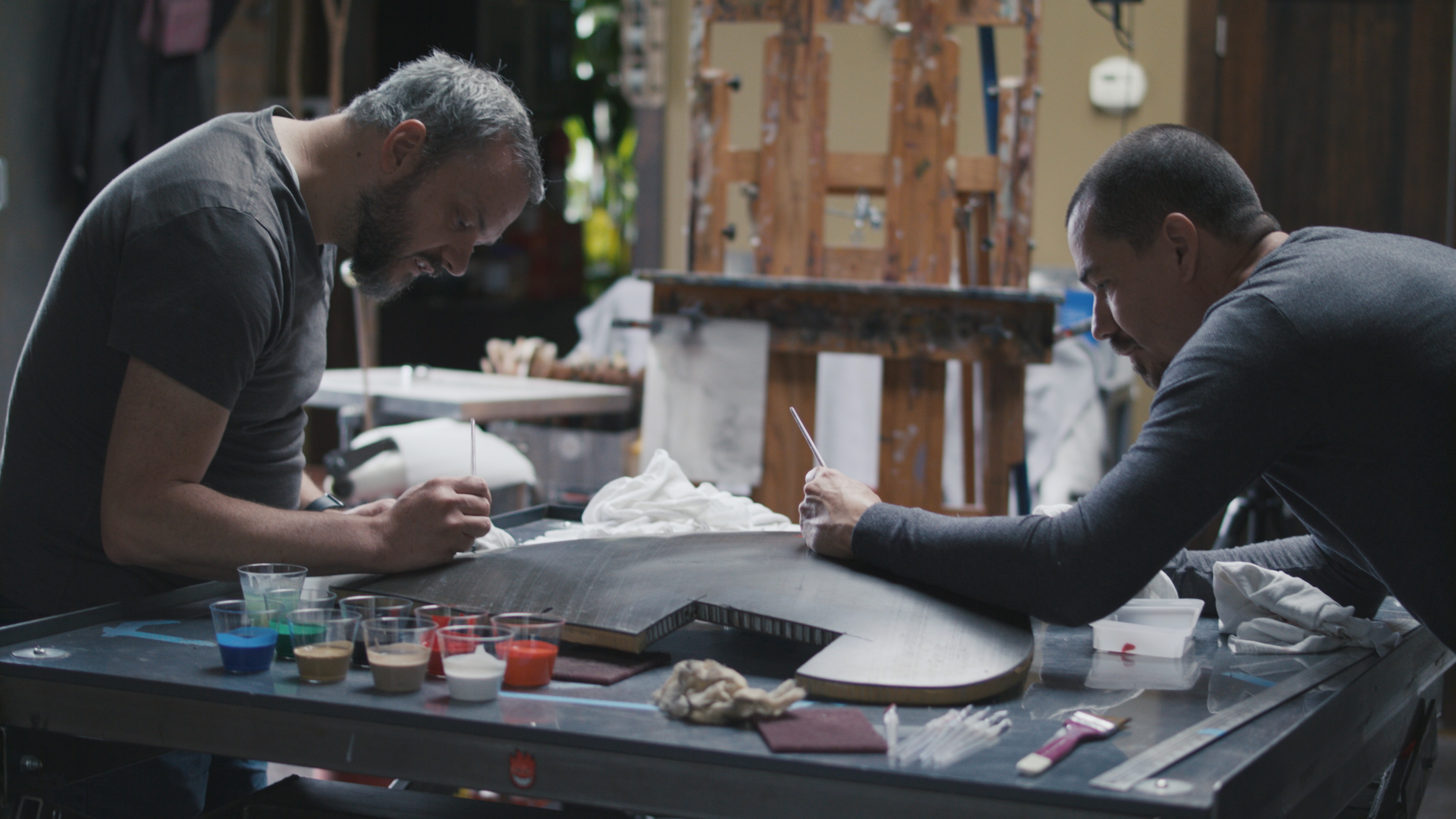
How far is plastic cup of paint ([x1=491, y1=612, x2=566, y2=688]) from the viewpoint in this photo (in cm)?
120

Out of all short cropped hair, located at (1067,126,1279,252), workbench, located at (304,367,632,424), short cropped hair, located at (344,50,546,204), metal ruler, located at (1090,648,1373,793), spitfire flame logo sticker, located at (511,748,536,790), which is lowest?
workbench, located at (304,367,632,424)

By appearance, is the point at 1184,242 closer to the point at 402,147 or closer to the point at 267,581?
the point at 402,147

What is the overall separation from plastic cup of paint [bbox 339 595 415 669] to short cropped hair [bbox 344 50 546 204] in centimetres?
61

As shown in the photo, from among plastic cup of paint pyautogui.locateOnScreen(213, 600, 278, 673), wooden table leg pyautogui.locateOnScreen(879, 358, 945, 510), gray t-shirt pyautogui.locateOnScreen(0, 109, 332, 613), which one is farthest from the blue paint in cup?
wooden table leg pyautogui.locateOnScreen(879, 358, 945, 510)

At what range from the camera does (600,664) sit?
4.21ft

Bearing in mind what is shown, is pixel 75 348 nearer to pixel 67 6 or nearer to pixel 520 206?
pixel 520 206

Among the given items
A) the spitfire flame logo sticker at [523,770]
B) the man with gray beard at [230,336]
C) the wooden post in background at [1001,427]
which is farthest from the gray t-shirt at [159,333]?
the wooden post in background at [1001,427]

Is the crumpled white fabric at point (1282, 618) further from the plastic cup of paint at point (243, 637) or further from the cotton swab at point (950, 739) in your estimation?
the plastic cup of paint at point (243, 637)

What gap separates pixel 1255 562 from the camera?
166cm

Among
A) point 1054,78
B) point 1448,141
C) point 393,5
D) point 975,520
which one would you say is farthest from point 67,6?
point 1448,141

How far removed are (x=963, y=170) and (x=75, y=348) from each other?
7.34ft

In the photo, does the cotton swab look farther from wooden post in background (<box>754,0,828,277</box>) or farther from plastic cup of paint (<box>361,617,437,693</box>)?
wooden post in background (<box>754,0,828,277</box>)

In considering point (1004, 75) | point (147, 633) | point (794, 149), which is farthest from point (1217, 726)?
point (1004, 75)

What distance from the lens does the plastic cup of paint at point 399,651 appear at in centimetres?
116
